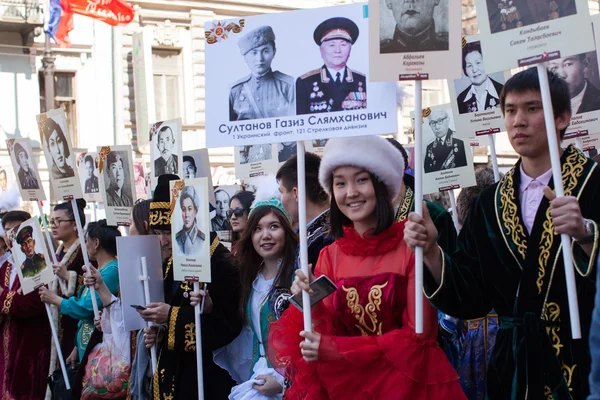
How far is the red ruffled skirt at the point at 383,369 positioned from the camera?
11.9ft

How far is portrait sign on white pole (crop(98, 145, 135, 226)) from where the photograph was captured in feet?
24.4

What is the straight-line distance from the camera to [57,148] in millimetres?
7113

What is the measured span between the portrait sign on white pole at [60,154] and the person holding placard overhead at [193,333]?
68.6 inches

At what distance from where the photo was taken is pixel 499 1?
3.57 metres

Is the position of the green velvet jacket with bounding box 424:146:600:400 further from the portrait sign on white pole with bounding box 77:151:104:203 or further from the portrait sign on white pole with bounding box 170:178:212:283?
the portrait sign on white pole with bounding box 77:151:104:203

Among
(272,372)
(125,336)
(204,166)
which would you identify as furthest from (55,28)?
(272,372)

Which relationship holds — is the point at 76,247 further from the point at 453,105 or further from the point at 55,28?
the point at 55,28

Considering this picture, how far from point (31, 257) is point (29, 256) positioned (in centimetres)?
4

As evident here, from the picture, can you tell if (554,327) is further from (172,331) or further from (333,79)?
(172,331)

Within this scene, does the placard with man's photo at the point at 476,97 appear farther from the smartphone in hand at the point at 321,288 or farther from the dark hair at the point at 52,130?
the dark hair at the point at 52,130

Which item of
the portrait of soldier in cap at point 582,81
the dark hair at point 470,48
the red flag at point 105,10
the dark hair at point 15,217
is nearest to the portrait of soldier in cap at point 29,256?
the dark hair at point 15,217

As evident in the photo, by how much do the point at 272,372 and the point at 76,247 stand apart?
3.22 metres

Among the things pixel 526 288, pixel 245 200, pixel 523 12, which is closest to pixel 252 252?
pixel 526 288

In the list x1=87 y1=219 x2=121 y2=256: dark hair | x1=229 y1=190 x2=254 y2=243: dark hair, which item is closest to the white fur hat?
x1=87 y1=219 x2=121 y2=256: dark hair
